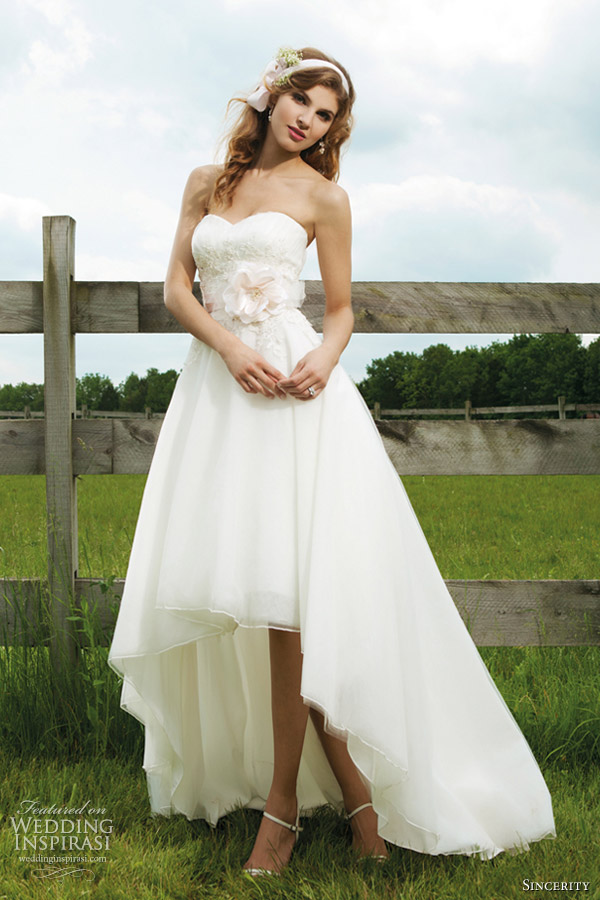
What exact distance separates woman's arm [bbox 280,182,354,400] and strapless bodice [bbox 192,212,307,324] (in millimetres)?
82

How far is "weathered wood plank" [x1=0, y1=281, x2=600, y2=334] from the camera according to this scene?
310 cm

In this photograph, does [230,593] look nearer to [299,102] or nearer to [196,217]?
[196,217]

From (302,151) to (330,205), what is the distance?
44 centimetres

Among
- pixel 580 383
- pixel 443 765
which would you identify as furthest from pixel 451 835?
pixel 580 383

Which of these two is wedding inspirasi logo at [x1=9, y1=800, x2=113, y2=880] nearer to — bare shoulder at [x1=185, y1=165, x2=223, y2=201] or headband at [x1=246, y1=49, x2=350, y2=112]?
bare shoulder at [x1=185, y1=165, x2=223, y2=201]

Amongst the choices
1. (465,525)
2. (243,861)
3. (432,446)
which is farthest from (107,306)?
(465,525)

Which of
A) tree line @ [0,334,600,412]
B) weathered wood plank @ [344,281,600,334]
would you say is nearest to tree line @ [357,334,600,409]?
tree line @ [0,334,600,412]

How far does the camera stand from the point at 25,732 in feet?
9.49

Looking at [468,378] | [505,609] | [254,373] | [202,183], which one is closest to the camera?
[254,373]

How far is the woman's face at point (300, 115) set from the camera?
229 centimetres

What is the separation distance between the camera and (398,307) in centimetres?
314

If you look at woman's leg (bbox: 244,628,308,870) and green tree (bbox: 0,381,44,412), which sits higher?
green tree (bbox: 0,381,44,412)

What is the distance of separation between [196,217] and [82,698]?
192 cm

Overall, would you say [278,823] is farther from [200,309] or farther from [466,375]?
[466,375]
